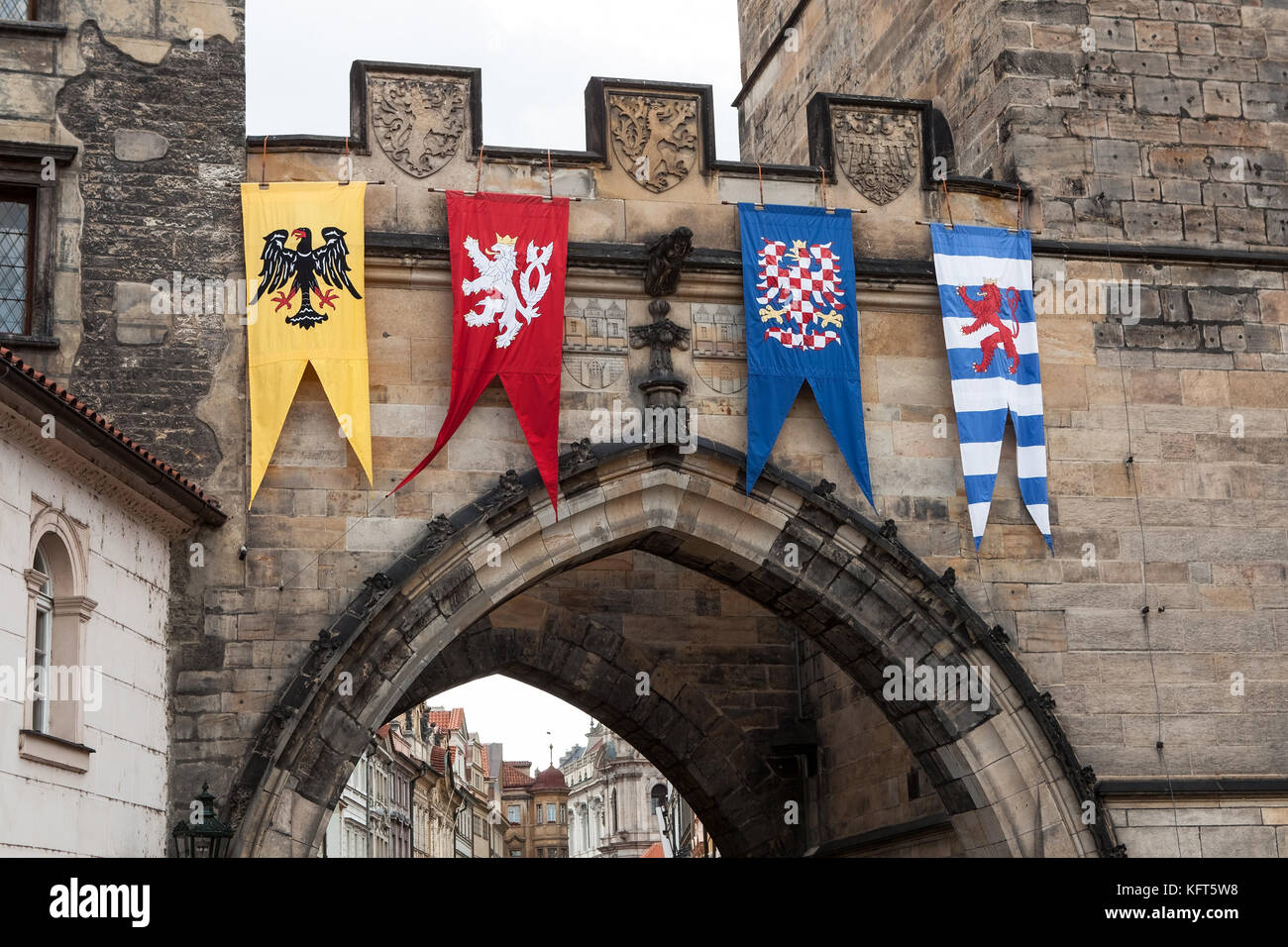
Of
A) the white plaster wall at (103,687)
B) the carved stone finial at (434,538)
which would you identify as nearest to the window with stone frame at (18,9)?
the white plaster wall at (103,687)

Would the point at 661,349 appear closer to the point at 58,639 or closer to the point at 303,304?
the point at 303,304

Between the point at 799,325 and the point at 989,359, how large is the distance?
1387 millimetres

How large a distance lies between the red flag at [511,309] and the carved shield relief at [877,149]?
217 cm

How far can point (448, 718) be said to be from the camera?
6316 cm

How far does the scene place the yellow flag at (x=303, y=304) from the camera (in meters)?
12.2

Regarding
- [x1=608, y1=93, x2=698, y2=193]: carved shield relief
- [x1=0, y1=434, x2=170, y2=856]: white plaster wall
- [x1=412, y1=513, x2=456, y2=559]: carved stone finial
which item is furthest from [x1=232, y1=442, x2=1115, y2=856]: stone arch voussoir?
[x1=608, y1=93, x2=698, y2=193]: carved shield relief

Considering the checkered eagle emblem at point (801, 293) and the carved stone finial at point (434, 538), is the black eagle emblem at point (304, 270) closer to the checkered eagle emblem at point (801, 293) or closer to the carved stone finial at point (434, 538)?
the carved stone finial at point (434, 538)

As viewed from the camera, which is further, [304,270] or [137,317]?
[304,270]

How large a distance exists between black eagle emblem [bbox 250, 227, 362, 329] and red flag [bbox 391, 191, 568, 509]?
2.42 ft

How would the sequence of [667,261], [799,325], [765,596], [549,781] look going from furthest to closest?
[549,781], [765,596], [799,325], [667,261]

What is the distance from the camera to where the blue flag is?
42.4 feet

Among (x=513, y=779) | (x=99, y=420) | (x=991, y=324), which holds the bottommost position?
(x=99, y=420)

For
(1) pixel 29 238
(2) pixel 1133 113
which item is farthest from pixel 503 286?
(2) pixel 1133 113
